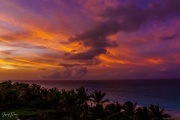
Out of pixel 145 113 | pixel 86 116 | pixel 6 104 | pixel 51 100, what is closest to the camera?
pixel 145 113

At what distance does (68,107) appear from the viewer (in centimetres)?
8375

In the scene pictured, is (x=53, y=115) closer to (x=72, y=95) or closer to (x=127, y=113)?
(x=72, y=95)

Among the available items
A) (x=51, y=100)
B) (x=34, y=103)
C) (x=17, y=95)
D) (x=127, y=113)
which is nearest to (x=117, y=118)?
(x=127, y=113)

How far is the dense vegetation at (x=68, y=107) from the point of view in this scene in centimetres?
5276

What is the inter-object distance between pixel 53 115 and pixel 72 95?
809 cm

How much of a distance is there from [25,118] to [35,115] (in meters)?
3.85

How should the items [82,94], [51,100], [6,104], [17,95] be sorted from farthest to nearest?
[17,95]
[6,104]
[51,100]
[82,94]

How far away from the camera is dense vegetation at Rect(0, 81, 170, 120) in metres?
52.8

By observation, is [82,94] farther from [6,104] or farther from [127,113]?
[6,104]

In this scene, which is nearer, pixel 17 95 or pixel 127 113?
pixel 127 113

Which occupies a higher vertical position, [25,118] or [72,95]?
[72,95]

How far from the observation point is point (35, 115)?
8169cm

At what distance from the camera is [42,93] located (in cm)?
10281

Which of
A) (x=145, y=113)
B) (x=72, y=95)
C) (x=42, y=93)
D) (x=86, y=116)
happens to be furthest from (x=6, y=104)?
(x=145, y=113)
